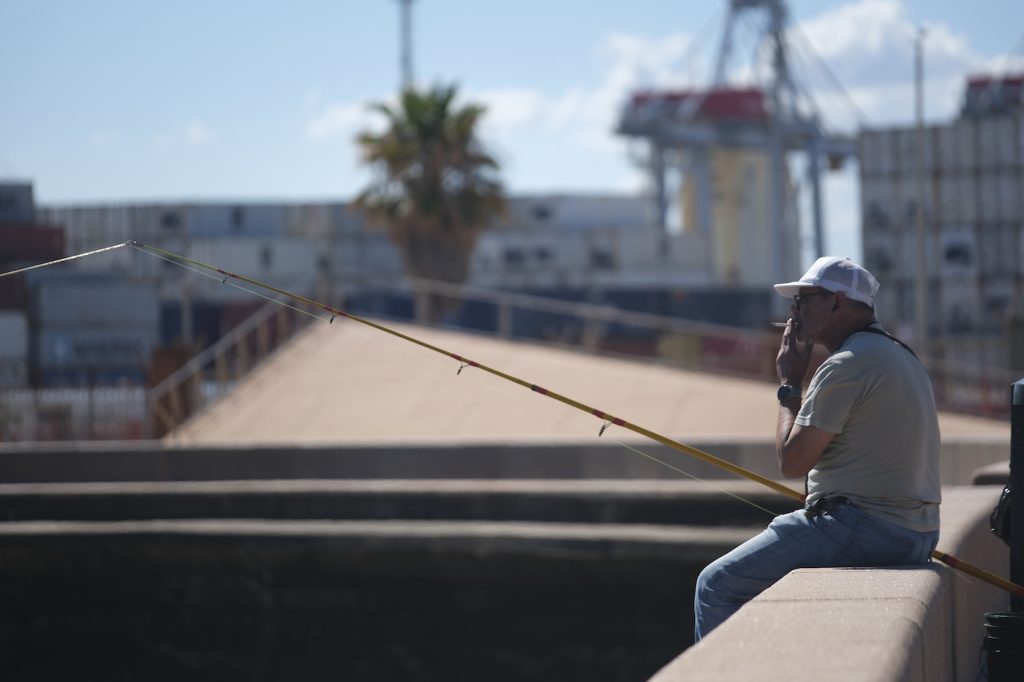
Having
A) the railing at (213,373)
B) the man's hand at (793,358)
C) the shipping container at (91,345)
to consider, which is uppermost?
the man's hand at (793,358)

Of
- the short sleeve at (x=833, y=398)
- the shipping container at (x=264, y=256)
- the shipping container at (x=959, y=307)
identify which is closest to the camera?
the short sleeve at (x=833, y=398)

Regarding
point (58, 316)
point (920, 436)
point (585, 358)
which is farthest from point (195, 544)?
point (58, 316)

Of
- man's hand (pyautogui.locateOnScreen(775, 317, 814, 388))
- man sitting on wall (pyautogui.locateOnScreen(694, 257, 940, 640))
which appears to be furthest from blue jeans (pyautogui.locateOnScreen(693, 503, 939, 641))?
man's hand (pyautogui.locateOnScreen(775, 317, 814, 388))

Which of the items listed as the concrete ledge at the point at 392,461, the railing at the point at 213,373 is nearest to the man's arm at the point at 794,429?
the concrete ledge at the point at 392,461

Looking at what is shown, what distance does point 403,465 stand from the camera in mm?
13195

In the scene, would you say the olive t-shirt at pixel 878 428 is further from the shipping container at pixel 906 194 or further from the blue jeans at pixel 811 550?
the shipping container at pixel 906 194

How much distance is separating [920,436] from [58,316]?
45.2 metres

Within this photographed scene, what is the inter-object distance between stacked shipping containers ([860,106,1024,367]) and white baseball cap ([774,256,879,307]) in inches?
1756

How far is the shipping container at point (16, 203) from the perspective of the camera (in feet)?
165

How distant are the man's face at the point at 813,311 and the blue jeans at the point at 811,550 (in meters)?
0.57

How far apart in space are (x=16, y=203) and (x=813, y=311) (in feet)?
162

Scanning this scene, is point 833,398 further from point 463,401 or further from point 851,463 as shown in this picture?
point 463,401

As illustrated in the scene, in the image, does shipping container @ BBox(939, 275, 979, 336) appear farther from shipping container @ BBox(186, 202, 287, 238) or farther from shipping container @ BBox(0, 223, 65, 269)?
shipping container @ BBox(186, 202, 287, 238)

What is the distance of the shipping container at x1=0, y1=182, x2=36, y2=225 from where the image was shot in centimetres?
5025
